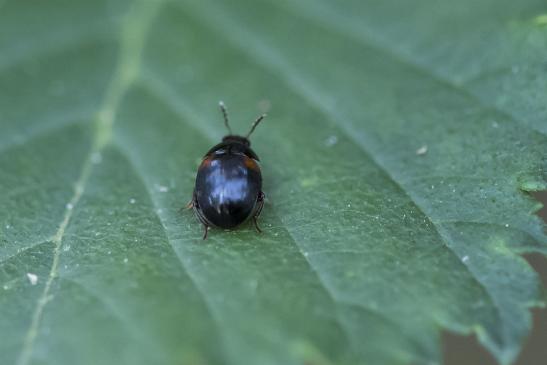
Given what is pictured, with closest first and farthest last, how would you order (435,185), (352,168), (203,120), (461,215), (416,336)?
1. (416,336)
2. (461,215)
3. (435,185)
4. (352,168)
5. (203,120)

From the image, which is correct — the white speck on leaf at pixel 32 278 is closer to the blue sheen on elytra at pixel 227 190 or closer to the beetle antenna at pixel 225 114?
the blue sheen on elytra at pixel 227 190

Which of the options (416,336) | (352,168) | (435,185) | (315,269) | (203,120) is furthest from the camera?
(203,120)

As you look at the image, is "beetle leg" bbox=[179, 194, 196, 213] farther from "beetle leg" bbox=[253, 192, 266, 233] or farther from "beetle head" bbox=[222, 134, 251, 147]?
"beetle head" bbox=[222, 134, 251, 147]

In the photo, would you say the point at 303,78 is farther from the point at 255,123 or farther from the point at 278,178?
the point at 278,178

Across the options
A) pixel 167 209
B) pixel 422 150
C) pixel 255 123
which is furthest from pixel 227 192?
pixel 422 150

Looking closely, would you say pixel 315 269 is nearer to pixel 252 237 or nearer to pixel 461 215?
pixel 252 237

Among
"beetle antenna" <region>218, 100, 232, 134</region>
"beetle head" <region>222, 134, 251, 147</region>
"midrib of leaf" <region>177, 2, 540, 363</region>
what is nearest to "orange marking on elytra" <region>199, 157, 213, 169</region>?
"beetle head" <region>222, 134, 251, 147</region>

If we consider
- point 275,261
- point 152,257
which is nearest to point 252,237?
point 275,261

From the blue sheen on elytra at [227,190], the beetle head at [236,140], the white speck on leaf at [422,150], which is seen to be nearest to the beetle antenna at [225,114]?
the beetle head at [236,140]
